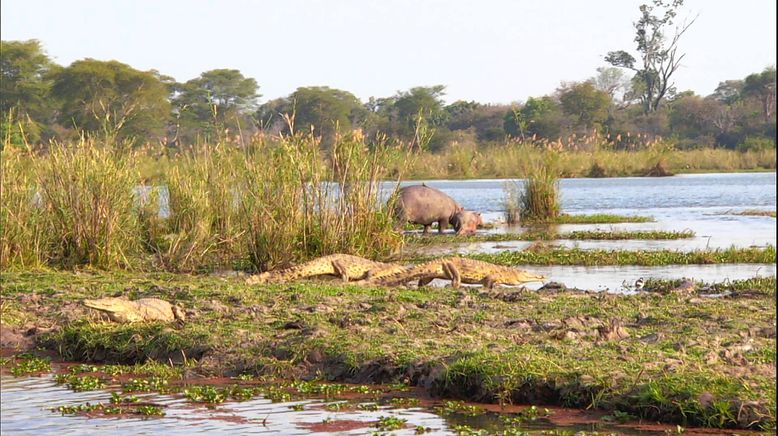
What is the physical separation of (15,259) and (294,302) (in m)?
4.13

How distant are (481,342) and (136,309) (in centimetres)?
288

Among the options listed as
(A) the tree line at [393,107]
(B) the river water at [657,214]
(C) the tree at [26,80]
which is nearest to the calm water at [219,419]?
(B) the river water at [657,214]

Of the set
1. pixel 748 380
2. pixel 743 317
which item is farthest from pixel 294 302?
pixel 748 380

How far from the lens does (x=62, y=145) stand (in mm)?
12188

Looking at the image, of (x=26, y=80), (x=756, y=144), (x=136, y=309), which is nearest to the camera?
(x=136, y=309)

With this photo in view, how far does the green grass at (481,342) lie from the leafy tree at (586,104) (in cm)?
4764

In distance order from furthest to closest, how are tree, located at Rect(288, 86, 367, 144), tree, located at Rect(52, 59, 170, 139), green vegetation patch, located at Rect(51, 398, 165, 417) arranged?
tree, located at Rect(288, 86, 367, 144), tree, located at Rect(52, 59, 170, 139), green vegetation patch, located at Rect(51, 398, 165, 417)

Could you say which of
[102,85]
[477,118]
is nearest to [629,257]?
[102,85]

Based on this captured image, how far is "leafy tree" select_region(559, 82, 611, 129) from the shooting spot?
2238 inches

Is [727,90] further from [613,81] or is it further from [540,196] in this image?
[540,196]

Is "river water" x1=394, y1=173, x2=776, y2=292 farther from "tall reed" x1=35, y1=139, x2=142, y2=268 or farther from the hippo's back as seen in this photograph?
"tall reed" x1=35, y1=139, x2=142, y2=268

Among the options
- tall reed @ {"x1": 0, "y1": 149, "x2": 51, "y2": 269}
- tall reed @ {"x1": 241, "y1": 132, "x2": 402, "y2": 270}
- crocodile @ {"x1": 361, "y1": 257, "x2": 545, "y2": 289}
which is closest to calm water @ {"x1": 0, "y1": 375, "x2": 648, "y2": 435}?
crocodile @ {"x1": 361, "y1": 257, "x2": 545, "y2": 289}

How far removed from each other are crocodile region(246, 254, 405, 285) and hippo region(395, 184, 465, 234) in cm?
665

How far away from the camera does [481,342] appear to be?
7234mm
